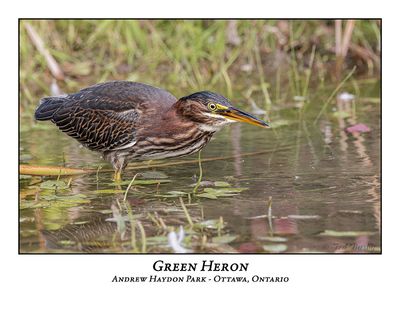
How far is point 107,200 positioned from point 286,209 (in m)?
1.56

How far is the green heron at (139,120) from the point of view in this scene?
25.3 ft

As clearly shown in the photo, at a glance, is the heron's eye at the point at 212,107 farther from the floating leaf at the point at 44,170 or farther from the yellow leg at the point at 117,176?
the floating leaf at the point at 44,170

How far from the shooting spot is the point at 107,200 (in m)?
7.29

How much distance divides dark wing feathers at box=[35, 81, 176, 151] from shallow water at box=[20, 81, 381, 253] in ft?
1.21

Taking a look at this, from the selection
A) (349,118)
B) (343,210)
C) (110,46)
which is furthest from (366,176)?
(110,46)

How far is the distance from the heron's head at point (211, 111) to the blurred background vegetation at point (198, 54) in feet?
15.0

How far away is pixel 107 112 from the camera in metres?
8.34

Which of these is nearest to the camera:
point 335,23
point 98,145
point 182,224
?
point 182,224

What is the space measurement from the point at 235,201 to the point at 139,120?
1.56m

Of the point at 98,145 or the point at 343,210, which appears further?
the point at 98,145

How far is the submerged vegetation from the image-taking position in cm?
624

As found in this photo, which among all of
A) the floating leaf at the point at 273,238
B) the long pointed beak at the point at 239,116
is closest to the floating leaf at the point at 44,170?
the long pointed beak at the point at 239,116
